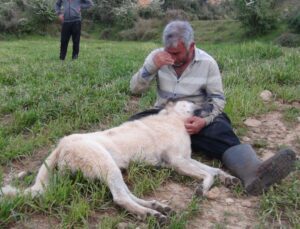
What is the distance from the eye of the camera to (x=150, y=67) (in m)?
4.29

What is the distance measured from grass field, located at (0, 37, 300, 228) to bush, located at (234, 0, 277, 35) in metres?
14.7

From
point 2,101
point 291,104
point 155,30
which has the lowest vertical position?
point 155,30

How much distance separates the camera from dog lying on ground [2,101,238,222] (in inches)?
124

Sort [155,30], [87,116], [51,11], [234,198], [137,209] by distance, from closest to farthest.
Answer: [137,209] < [234,198] < [87,116] < [51,11] < [155,30]

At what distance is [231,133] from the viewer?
4266 millimetres

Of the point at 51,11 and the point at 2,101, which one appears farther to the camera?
the point at 51,11

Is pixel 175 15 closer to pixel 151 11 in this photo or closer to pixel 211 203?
pixel 151 11

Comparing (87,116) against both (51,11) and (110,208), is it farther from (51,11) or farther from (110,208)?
(51,11)

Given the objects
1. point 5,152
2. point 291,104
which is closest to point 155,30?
point 291,104

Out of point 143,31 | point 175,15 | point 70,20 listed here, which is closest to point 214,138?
point 70,20

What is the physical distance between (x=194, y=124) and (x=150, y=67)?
68 cm

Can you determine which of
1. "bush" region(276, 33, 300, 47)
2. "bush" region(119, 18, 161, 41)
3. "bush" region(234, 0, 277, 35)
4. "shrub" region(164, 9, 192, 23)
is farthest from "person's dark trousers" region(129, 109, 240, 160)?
"shrub" region(164, 9, 192, 23)

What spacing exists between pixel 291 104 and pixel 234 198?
2.80 metres

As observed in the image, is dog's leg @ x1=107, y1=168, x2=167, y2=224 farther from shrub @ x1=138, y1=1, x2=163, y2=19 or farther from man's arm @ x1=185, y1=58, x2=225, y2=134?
shrub @ x1=138, y1=1, x2=163, y2=19
